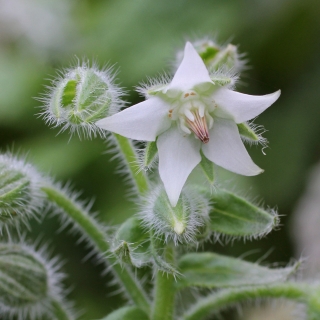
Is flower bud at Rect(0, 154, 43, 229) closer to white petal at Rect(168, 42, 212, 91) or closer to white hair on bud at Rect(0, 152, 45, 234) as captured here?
white hair on bud at Rect(0, 152, 45, 234)

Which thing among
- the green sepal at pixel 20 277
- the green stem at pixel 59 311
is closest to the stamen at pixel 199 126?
the green sepal at pixel 20 277

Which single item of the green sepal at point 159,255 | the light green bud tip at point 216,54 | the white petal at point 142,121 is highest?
the light green bud tip at point 216,54

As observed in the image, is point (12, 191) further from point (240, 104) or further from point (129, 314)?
A: point (240, 104)

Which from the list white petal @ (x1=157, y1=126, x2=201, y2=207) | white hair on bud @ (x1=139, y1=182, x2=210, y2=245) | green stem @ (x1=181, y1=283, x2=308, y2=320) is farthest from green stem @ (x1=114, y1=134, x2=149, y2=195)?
green stem @ (x1=181, y1=283, x2=308, y2=320)

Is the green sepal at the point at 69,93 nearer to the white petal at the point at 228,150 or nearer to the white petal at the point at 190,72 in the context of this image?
the white petal at the point at 190,72

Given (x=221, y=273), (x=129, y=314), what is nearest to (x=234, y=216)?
(x=221, y=273)

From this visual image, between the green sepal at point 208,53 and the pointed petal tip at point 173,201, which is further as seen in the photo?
the green sepal at point 208,53
